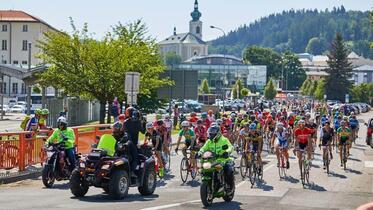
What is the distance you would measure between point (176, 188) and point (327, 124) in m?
7.40

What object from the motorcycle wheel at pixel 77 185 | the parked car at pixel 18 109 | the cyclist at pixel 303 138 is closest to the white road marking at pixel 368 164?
the cyclist at pixel 303 138

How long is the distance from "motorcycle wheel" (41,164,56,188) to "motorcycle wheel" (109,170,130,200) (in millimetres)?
2934

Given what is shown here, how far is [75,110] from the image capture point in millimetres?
45125

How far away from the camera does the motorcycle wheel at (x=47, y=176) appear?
56.0 feet

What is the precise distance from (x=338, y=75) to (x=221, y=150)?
11647 cm

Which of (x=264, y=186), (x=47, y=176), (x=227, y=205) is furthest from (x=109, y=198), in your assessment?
(x=264, y=186)

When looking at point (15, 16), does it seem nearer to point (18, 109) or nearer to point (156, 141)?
point (18, 109)

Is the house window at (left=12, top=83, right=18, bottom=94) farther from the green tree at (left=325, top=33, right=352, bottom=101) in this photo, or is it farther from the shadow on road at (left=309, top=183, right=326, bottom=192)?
the shadow on road at (left=309, top=183, right=326, bottom=192)

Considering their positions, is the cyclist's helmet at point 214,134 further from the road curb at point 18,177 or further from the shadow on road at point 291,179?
the road curb at point 18,177

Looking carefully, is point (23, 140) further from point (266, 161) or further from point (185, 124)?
point (266, 161)

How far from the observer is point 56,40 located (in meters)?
43.6

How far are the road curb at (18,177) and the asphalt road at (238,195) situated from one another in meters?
0.23

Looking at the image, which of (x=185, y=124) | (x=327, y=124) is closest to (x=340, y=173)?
(x=327, y=124)

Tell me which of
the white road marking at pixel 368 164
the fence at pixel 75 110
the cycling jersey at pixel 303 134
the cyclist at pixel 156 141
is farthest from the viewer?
the fence at pixel 75 110
